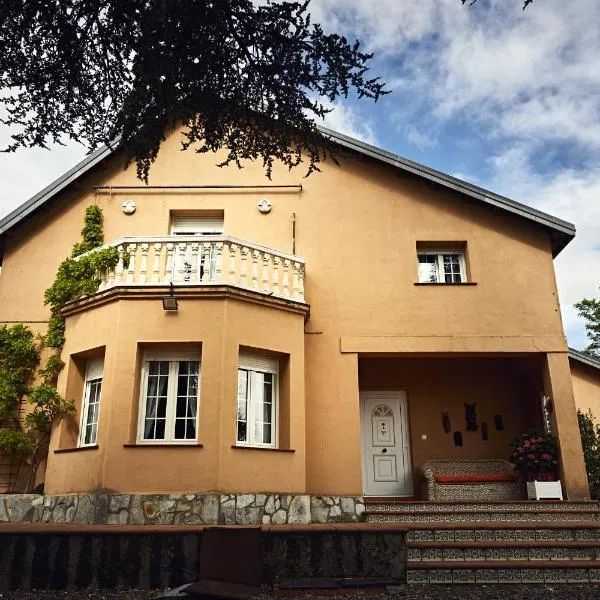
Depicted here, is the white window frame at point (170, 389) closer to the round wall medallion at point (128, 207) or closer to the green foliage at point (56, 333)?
the green foliage at point (56, 333)

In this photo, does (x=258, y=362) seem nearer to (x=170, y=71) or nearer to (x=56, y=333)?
(x=56, y=333)

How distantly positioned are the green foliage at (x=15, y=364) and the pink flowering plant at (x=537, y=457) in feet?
28.3

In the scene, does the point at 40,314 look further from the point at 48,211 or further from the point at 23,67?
the point at 23,67

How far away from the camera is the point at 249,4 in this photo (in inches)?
218

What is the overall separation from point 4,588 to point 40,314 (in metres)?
6.04

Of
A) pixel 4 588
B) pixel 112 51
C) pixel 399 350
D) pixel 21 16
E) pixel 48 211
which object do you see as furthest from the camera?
pixel 48 211

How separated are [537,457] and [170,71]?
8.50 m

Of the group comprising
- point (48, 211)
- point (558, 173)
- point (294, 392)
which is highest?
point (558, 173)

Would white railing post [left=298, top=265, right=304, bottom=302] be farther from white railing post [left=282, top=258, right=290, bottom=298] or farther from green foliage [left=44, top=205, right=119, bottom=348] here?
green foliage [left=44, top=205, right=119, bottom=348]

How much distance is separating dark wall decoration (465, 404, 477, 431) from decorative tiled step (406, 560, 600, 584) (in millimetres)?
4245

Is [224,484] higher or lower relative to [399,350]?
lower

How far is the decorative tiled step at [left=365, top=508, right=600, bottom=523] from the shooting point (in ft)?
29.5

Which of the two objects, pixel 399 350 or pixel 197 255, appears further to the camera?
pixel 399 350

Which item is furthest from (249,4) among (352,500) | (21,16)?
(352,500)
